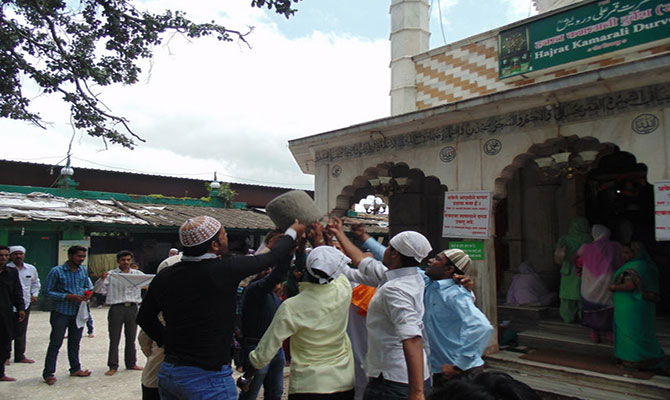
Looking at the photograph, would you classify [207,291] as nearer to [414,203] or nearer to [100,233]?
[414,203]

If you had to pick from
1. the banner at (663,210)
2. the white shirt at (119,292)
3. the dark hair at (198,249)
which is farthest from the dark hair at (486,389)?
the white shirt at (119,292)

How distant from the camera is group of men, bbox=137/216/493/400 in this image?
240 centimetres

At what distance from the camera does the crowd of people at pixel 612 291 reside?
5.06 m

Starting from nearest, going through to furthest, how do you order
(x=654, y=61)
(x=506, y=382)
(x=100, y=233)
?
1. (x=506, y=382)
2. (x=654, y=61)
3. (x=100, y=233)

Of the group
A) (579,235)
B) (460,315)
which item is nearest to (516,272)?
(579,235)

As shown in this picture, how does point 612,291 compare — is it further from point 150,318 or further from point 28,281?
point 28,281

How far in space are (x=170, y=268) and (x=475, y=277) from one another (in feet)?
14.7

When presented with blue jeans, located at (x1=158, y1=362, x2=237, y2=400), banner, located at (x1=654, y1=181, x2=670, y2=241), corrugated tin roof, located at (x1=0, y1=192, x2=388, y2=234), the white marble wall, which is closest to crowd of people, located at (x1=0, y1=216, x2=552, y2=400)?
blue jeans, located at (x1=158, y1=362, x2=237, y2=400)

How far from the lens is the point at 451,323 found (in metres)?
3.33

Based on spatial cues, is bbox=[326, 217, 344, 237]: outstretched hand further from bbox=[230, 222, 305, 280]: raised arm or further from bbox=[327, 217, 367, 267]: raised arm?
bbox=[230, 222, 305, 280]: raised arm

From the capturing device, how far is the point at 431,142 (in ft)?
21.4

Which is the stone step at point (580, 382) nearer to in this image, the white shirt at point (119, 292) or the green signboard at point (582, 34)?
the green signboard at point (582, 34)

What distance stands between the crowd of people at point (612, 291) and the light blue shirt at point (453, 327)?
2.86 m

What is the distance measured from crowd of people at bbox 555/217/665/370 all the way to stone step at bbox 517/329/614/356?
135mm
